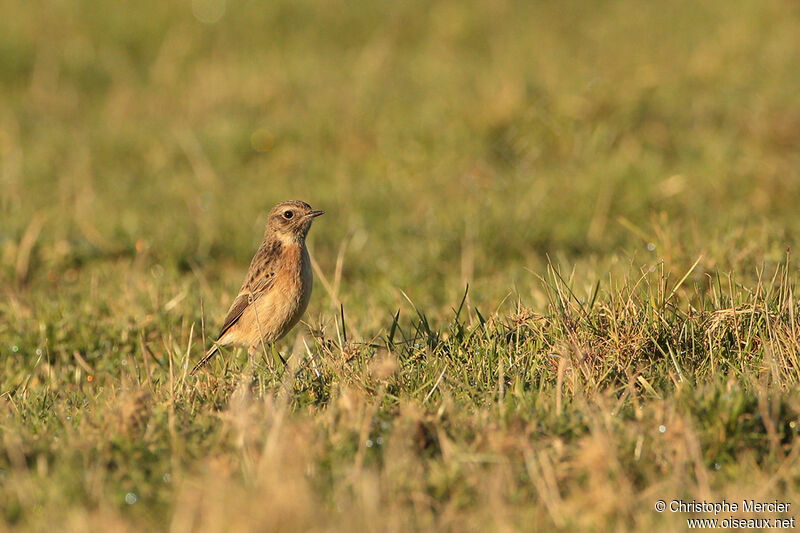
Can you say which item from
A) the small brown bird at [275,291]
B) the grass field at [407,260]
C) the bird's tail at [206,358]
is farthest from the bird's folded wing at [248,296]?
the grass field at [407,260]

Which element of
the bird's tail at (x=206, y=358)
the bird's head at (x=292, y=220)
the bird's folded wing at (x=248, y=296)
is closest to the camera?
the bird's tail at (x=206, y=358)

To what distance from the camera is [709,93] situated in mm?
12312

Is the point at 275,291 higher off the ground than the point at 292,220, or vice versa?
the point at 292,220

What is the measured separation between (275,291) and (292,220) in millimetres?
643

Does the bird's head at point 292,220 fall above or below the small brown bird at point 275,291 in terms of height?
above

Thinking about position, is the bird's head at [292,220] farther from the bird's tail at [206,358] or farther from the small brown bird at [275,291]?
the bird's tail at [206,358]

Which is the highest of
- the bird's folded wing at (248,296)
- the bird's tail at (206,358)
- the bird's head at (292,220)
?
the bird's head at (292,220)

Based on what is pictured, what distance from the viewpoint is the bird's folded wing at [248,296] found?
6.66 meters

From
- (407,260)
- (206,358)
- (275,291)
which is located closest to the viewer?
(206,358)

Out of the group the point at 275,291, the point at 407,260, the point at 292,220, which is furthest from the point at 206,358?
Result: the point at 407,260

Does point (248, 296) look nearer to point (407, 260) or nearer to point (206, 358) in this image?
point (206, 358)

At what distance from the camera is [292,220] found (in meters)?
6.96

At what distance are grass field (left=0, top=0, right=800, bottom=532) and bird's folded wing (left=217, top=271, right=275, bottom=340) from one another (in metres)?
0.35

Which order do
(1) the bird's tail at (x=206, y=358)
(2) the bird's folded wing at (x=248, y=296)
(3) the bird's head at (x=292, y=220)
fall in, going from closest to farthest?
1. (1) the bird's tail at (x=206, y=358)
2. (2) the bird's folded wing at (x=248, y=296)
3. (3) the bird's head at (x=292, y=220)
